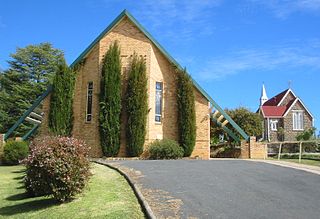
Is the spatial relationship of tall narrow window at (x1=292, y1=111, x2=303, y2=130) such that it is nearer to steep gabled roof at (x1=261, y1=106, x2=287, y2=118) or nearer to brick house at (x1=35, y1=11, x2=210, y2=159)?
steep gabled roof at (x1=261, y1=106, x2=287, y2=118)

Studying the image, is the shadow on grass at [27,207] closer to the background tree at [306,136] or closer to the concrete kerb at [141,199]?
the concrete kerb at [141,199]

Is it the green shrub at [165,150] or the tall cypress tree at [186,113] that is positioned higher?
the tall cypress tree at [186,113]

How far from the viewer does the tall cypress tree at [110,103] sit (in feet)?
67.8

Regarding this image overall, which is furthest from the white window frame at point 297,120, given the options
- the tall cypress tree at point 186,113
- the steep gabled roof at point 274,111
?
the tall cypress tree at point 186,113

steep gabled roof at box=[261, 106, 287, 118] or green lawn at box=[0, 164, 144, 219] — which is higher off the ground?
steep gabled roof at box=[261, 106, 287, 118]

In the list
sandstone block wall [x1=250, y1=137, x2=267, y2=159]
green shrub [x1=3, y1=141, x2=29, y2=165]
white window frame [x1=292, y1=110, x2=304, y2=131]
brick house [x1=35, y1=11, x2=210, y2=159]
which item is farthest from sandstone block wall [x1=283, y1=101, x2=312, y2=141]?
green shrub [x1=3, y1=141, x2=29, y2=165]

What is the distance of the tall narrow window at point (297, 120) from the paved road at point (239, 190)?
33.6 metres

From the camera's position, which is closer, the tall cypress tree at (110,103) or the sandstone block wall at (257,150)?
the tall cypress tree at (110,103)

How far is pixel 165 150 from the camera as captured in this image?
64.9 ft

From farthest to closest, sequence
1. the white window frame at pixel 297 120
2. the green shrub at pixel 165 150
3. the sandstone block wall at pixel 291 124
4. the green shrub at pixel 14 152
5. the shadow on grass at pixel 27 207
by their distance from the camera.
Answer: the white window frame at pixel 297 120, the sandstone block wall at pixel 291 124, the green shrub at pixel 14 152, the green shrub at pixel 165 150, the shadow on grass at pixel 27 207

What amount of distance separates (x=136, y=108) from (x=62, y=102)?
4698mm

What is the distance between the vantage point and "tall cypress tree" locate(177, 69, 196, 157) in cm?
2141

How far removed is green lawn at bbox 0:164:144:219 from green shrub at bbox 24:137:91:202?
0.42 m

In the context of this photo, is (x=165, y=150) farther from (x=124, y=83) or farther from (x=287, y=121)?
(x=287, y=121)
